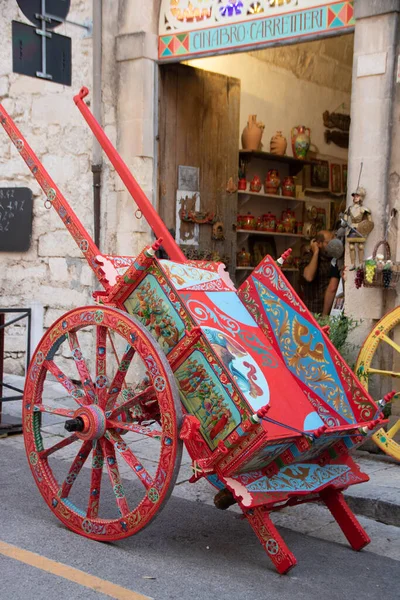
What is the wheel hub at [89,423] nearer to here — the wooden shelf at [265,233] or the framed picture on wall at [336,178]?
the wooden shelf at [265,233]

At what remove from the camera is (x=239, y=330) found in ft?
12.0

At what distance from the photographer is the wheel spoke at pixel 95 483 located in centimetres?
365

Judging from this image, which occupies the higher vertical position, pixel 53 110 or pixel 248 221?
pixel 53 110

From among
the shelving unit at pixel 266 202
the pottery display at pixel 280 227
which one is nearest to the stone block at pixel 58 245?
the shelving unit at pixel 266 202

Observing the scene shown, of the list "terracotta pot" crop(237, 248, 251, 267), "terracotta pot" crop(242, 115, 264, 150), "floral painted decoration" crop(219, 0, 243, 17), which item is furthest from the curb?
"terracotta pot" crop(242, 115, 264, 150)

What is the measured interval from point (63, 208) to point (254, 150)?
4039mm

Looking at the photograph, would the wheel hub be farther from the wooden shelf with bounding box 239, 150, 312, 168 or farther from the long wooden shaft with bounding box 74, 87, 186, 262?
the wooden shelf with bounding box 239, 150, 312, 168

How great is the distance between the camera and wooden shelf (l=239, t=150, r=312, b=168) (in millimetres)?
7754

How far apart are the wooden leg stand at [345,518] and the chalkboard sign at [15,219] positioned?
4717mm

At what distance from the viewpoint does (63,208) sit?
402 cm

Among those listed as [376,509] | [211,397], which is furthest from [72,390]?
[376,509]

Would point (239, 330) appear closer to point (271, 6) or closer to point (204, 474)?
point (204, 474)

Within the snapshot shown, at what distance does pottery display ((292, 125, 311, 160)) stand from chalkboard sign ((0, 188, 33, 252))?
8.88 feet

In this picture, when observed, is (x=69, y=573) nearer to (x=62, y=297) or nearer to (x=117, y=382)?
(x=117, y=382)
